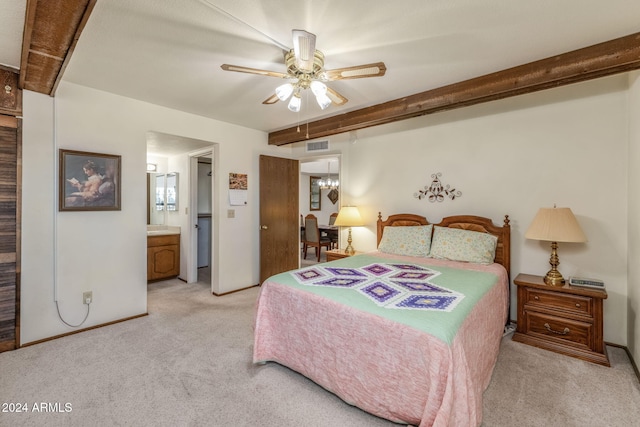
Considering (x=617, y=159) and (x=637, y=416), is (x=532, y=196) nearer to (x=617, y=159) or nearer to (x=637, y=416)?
(x=617, y=159)

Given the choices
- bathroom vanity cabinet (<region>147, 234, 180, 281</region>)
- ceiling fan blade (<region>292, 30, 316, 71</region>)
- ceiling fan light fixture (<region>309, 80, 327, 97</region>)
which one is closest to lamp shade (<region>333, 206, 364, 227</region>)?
ceiling fan light fixture (<region>309, 80, 327, 97</region>)

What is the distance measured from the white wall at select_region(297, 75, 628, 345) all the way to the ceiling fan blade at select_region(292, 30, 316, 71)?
227cm

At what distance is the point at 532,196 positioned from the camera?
2867 mm

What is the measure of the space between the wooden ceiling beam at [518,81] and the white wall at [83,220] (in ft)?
7.67

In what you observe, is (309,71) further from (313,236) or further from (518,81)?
(313,236)

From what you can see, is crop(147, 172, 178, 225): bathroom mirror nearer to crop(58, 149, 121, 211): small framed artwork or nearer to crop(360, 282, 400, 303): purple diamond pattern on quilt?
crop(58, 149, 121, 211): small framed artwork

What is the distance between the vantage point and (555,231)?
2410 mm

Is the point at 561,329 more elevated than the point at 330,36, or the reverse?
the point at 330,36

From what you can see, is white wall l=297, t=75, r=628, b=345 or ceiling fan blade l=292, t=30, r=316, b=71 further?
white wall l=297, t=75, r=628, b=345

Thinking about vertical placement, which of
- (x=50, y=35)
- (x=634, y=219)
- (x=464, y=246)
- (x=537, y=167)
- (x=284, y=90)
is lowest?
(x=464, y=246)

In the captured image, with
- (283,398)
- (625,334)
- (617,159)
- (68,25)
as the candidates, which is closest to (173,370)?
(283,398)

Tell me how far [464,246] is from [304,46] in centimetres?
246

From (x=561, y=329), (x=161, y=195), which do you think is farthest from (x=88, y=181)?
(x=561, y=329)

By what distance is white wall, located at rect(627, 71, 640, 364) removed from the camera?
211 cm
